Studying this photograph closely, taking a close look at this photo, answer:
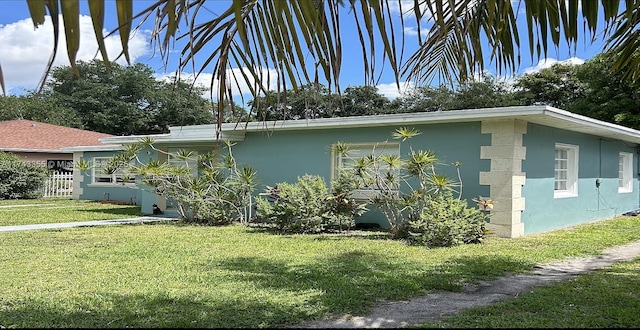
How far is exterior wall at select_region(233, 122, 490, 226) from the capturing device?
11.5 m

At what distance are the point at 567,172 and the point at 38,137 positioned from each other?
85.1 feet

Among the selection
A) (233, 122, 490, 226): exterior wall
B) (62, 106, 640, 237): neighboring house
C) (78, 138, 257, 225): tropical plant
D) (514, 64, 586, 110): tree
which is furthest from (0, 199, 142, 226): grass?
(514, 64, 586, 110): tree

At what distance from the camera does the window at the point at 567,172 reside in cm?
1373

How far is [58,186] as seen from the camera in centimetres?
2416

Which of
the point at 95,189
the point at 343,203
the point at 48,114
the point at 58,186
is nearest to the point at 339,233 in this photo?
the point at 343,203

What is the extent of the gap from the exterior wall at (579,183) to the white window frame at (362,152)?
3084mm

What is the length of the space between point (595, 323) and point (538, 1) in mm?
3216

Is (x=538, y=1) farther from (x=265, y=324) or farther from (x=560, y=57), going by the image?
(x=265, y=324)

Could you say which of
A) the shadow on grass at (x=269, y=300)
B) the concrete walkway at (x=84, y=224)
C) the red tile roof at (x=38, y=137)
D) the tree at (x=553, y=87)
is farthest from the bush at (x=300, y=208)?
the tree at (x=553, y=87)

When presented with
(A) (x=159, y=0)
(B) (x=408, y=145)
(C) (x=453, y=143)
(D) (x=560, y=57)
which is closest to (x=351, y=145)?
(B) (x=408, y=145)

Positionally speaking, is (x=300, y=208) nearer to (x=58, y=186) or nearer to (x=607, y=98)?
(x=58, y=186)

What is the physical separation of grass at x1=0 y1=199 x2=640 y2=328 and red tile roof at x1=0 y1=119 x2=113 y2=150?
688 inches

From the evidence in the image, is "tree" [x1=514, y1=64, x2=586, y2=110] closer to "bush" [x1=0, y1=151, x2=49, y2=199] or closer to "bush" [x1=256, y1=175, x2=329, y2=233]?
"bush" [x1=256, y1=175, x2=329, y2=233]

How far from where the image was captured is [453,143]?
11.8 meters
